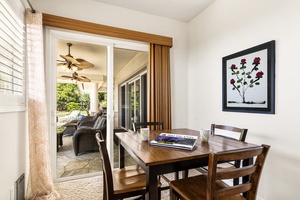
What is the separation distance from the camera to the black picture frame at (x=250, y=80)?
1783 millimetres

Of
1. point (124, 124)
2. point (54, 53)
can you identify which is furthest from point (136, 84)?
point (54, 53)

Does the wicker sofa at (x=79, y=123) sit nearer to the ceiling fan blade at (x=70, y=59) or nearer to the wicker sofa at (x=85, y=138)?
the wicker sofa at (x=85, y=138)

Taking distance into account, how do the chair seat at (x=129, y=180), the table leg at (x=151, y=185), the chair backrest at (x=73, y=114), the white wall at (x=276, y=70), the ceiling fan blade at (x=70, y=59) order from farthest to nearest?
the chair backrest at (x=73, y=114) → the ceiling fan blade at (x=70, y=59) → the white wall at (x=276, y=70) → the chair seat at (x=129, y=180) → the table leg at (x=151, y=185)

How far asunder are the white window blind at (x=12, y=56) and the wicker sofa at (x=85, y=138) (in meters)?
1.21

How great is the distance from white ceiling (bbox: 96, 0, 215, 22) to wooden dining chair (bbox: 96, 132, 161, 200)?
224 cm

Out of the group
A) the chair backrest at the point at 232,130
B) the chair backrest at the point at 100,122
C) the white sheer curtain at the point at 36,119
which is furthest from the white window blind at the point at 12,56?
the chair backrest at the point at 232,130

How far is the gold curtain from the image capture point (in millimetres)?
2832

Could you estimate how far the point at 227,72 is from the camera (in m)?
2.33

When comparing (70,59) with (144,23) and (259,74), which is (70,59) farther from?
→ (259,74)

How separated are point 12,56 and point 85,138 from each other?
184 centimetres

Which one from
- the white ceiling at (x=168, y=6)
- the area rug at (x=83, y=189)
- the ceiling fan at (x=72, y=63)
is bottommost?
the area rug at (x=83, y=189)

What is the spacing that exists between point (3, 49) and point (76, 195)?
181 centimetres

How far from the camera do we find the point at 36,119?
1.98 m

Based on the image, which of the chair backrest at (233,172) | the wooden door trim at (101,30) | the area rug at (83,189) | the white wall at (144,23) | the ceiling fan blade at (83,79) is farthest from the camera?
the ceiling fan blade at (83,79)
